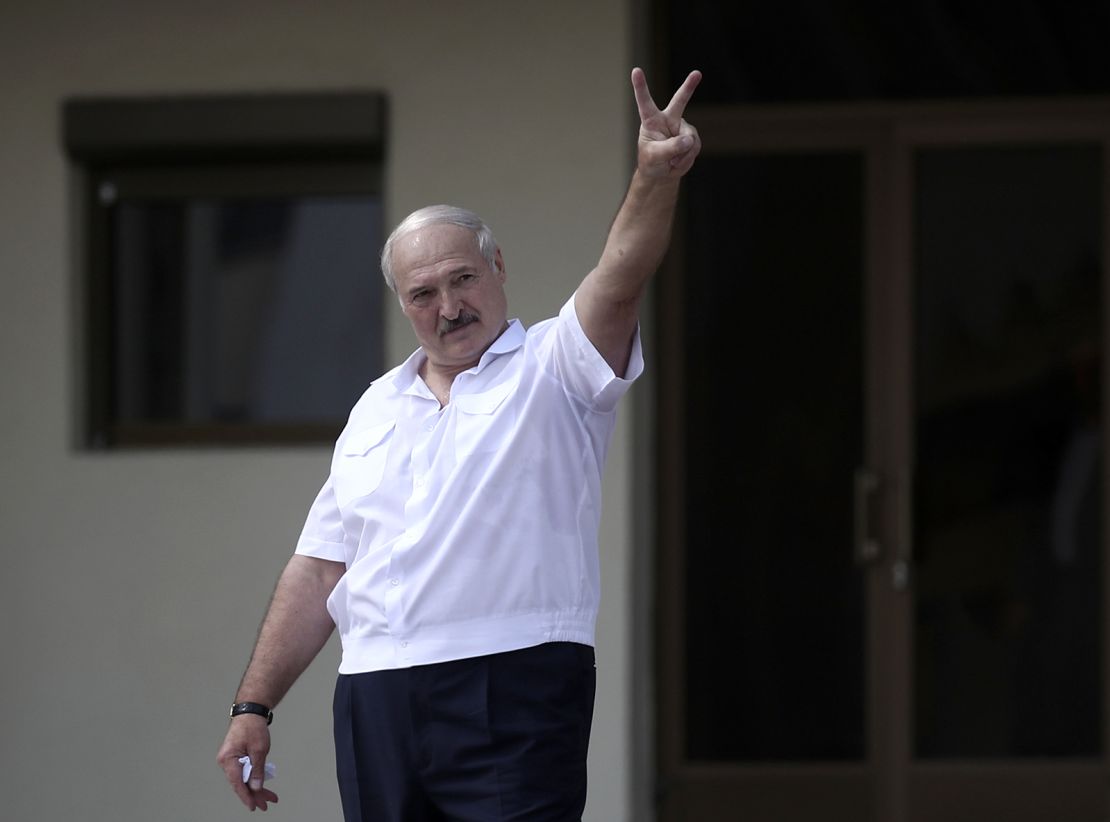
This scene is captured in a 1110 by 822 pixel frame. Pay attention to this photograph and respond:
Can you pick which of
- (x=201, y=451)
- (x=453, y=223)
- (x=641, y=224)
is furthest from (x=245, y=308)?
(x=641, y=224)

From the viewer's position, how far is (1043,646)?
503cm

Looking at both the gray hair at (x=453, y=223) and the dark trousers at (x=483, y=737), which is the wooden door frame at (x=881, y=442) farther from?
the dark trousers at (x=483, y=737)

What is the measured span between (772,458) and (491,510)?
2.58 m

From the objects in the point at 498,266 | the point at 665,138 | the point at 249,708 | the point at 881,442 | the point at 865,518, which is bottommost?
the point at 249,708

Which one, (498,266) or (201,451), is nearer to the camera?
(498,266)

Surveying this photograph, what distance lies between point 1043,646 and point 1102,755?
0.36 meters

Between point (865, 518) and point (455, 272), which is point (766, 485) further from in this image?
point (455, 272)

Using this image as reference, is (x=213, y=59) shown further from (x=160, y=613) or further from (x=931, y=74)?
(x=931, y=74)

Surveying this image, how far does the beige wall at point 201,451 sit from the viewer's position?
475 cm

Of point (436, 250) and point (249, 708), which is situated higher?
point (436, 250)

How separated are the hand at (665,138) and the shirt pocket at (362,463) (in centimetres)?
67

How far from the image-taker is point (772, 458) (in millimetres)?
5094

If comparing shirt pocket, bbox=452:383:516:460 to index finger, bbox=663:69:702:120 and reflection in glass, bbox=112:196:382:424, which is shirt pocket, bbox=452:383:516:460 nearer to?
index finger, bbox=663:69:702:120

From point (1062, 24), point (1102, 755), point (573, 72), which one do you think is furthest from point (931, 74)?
point (1102, 755)
